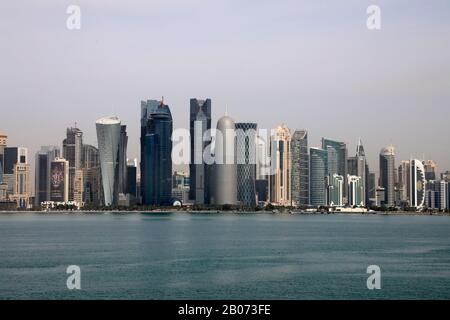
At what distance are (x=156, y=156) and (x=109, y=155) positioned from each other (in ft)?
50.2

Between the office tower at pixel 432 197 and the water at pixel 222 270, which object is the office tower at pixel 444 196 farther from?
the water at pixel 222 270

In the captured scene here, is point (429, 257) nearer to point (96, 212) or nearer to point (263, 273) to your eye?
point (263, 273)

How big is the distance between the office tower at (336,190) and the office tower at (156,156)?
146ft

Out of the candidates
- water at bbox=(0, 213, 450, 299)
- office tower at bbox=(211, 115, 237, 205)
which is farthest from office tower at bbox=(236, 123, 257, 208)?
water at bbox=(0, 213, 450, 299)

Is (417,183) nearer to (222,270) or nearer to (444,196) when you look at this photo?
(444,196)

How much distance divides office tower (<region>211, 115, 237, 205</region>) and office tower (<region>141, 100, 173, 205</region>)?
58.5 feet

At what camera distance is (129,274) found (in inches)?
1242

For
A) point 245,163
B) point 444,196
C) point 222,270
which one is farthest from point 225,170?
point 222,270

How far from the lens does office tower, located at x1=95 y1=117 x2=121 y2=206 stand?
17275 cm

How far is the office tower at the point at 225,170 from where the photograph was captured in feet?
552

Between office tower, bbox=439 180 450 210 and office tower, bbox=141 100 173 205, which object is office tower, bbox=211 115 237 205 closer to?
office tower, bbox=141 100 173 205
